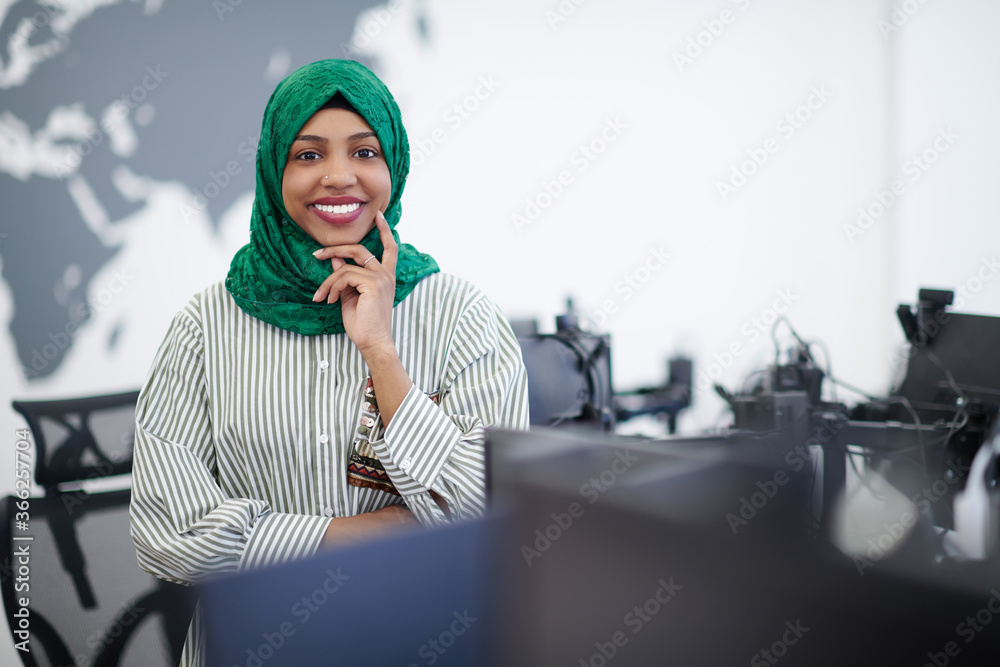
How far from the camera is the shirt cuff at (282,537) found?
1072 millimetres

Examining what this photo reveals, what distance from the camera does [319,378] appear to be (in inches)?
48.0

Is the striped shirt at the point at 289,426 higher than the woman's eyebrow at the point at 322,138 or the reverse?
the reverse

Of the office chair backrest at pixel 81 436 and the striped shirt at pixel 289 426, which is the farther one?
the office chair backrest at pixel 81 436

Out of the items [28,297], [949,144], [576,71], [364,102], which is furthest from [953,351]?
[28,297]

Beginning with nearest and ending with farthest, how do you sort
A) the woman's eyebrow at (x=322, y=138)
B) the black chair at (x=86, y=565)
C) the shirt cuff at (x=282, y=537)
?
the shirt cuff at (x=282, y=537), the woman's eyebrow at (x=322, y=138), the black chair at (x=86, y=565)

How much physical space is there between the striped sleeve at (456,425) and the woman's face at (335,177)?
0.81 feet

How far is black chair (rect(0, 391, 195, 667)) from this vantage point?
5.20ft

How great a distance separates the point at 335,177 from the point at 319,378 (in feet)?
1.03

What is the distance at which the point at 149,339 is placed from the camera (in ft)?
9.57

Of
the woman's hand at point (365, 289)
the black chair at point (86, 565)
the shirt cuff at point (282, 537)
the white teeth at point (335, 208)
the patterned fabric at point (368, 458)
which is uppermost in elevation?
the white teeth at point (335, 208)

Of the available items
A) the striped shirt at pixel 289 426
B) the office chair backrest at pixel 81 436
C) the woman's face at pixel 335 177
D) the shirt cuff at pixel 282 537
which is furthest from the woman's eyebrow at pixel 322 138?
the office chair backrest at pixel 81 436

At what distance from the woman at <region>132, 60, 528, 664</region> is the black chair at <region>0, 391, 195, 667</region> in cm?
53

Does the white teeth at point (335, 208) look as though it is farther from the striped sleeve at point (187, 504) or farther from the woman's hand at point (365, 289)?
the striped sleeve at point (187, 504)

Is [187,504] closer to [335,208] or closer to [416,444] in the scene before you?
[416,444]
